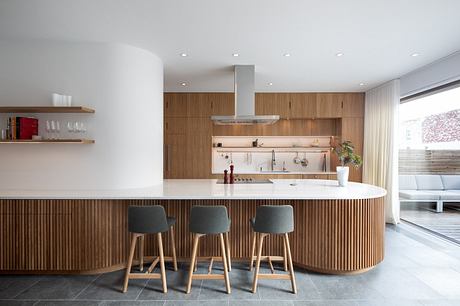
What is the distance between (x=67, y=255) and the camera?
3262 mm

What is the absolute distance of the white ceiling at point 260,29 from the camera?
2699 mm

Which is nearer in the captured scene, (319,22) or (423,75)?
(319,22)

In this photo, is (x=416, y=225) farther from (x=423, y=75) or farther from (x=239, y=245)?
(x=239, y=245)

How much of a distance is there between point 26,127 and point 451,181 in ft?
19.8

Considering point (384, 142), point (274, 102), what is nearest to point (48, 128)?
point (274, 102)

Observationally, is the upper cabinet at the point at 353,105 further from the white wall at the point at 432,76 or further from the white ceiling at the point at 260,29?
the white ceiling at the point at 260,29

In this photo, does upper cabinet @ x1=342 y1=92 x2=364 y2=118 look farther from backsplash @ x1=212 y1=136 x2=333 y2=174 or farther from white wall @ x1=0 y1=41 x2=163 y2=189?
white wall @ x1=0 y1=41 x2=163 y2=189

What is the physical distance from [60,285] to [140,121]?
6.91 feet

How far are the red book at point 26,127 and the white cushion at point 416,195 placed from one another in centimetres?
602

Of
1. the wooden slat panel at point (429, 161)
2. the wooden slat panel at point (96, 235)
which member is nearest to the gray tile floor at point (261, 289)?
the wooden slat panel at point (96, 235)

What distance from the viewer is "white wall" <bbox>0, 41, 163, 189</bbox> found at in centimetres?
357

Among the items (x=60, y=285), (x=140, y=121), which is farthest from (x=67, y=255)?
(x=140, y=121)

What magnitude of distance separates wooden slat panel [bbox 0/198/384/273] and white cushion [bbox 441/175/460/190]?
1.99 metres

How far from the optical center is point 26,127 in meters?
3.39
